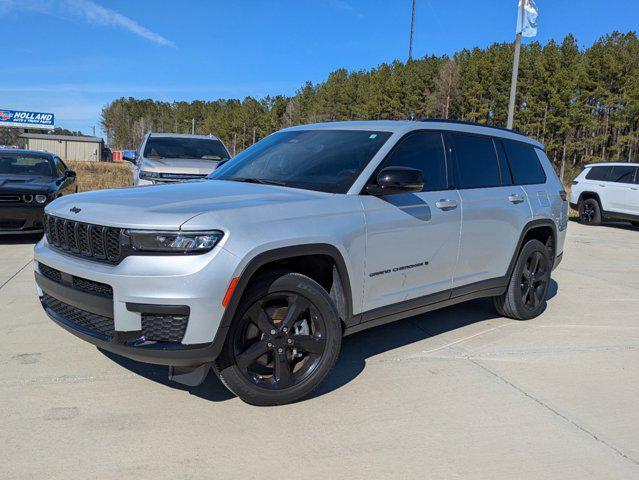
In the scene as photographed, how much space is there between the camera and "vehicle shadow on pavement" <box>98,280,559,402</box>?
12.4 ft

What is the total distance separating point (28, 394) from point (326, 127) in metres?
2.92

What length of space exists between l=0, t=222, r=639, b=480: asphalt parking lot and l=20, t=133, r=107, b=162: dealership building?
9828 cm

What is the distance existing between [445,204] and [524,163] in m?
1.76

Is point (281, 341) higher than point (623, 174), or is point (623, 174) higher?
point (623, 174)

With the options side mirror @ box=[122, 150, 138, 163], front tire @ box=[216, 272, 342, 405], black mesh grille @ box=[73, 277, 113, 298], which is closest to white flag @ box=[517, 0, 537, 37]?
side mirror @ box=[122, 150, 138, 163]

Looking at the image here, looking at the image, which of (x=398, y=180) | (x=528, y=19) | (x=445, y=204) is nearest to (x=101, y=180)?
(x=528, y=19)

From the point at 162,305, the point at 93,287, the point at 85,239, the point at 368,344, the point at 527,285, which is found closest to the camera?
the point at 162,305

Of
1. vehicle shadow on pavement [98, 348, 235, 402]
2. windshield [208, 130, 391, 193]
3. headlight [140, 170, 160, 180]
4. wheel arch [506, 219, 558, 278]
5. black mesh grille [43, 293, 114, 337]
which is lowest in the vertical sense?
vehicle shadow on pavement [98, 348, 235, 402]

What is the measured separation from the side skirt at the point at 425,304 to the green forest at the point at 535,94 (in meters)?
45.7

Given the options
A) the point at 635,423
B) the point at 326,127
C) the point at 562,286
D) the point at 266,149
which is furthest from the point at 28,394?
the point at 562,286

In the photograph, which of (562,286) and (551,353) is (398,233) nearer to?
(551,353)

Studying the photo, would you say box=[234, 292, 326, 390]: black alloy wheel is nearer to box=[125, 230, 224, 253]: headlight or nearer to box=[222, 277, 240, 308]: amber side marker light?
box=[222, 277, 240, 308]: amber side marker light

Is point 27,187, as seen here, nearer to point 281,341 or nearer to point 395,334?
point 395,334

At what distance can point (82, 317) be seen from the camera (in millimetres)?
3311
